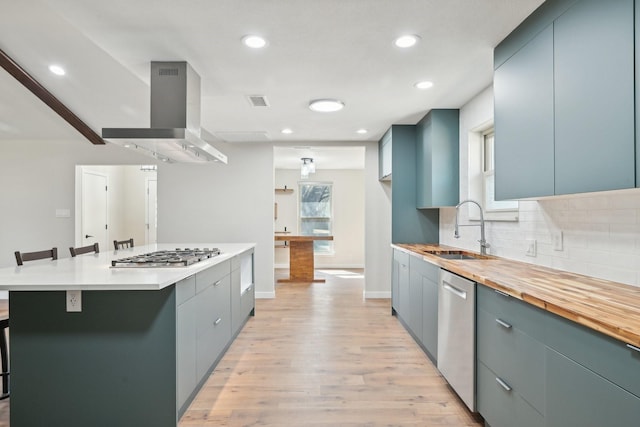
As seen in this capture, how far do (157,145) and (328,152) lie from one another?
393 centimetres

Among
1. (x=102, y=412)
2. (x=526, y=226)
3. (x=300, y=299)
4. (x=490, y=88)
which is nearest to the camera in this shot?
(x=102, y=412)

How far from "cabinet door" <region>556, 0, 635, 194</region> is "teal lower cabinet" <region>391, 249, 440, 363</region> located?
1303 mm

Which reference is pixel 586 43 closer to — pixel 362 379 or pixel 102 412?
pixel 362 379

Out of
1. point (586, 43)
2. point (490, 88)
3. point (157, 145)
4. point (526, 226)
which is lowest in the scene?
point (526, 226)

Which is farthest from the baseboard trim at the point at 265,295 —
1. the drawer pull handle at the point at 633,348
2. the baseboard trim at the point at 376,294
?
the drawer pull handle at the point at 633,348

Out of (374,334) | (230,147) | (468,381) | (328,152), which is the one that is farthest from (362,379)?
(328,152)

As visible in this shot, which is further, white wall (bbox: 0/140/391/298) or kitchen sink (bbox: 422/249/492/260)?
white wall (bbox: 0/140/391/298)

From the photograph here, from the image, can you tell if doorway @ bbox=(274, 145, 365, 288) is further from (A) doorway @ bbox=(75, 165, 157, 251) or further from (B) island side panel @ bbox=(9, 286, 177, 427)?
(B) island side panel @ bbox=(9, 286, 177, 427)

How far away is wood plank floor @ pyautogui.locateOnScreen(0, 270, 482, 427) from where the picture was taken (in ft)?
7.15

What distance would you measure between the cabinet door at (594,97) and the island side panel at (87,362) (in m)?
2.20

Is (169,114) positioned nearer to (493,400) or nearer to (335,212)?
(493,400)

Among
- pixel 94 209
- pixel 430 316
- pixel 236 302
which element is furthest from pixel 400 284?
pixel 94 209

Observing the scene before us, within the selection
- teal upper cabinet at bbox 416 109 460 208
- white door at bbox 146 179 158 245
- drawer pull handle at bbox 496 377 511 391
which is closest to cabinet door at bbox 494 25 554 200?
drawer pull handle at bbox 496 377 511 391

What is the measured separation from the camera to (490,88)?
306 centimetres
